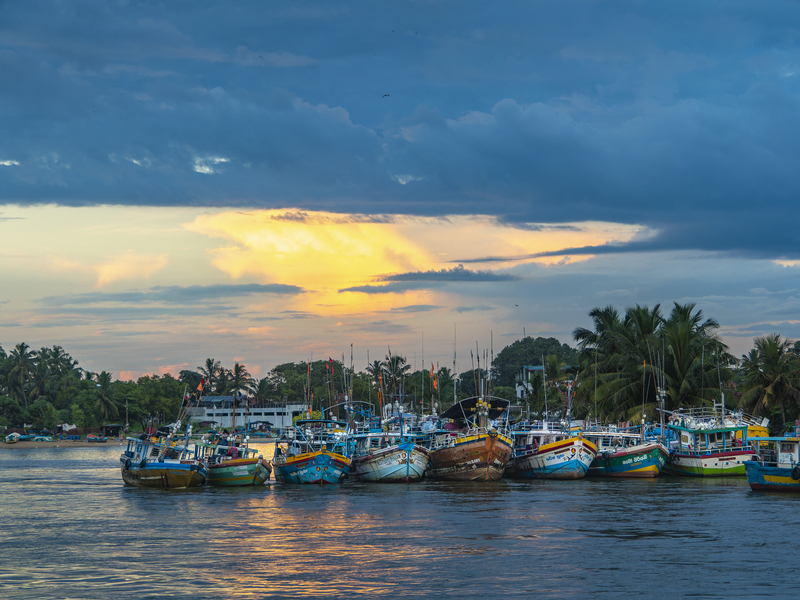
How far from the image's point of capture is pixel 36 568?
27.2 meters

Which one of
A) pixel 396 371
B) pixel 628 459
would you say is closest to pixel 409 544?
pixel 628 459

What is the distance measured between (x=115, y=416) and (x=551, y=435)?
118 metres

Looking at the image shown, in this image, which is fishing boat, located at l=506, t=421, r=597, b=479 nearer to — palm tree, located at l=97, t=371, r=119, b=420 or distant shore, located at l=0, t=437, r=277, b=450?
distant shore, located at l=0, t=437, r=277, b=450

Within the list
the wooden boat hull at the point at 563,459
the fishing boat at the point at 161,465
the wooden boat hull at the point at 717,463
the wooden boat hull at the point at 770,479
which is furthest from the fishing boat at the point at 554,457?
the fishing boat at the point at 161,465

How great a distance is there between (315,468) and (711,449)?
27.5 meters

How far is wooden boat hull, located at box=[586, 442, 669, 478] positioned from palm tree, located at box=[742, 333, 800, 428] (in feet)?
38.4

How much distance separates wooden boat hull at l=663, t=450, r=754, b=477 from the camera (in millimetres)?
58312

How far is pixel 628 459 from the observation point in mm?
60625

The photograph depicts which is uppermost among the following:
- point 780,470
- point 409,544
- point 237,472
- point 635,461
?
point 780,470

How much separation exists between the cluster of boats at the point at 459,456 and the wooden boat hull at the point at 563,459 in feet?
0.22

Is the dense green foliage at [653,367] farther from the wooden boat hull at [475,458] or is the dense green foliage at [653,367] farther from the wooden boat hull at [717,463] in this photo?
the wooden boat hull at [475,458]

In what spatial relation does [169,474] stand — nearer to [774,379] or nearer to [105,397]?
[774,379]

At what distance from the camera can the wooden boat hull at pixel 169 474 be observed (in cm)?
5466

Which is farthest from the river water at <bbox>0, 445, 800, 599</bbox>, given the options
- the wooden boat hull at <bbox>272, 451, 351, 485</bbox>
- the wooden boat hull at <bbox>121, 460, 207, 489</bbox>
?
the wooden boat hull at <bbox>272, 451, 351, 485</bbox>
